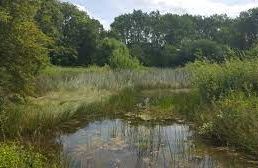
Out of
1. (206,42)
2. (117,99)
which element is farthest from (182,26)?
(117,99)

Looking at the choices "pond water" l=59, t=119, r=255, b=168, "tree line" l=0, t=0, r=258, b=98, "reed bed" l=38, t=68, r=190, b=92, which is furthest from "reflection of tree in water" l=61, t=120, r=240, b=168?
"reed bed" l=38, t=68, r=190, b=92

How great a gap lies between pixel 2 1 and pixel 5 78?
2092mm

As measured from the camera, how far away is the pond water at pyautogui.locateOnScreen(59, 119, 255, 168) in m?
9.62

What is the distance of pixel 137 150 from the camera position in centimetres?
1055

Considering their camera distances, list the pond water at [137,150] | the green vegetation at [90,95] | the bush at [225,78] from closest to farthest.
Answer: the pond water at [137,150] → the green vegetation at [90,95] → the bush at [225,78]

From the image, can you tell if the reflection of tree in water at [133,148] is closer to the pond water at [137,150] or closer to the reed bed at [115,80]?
the pond water at [137,150]

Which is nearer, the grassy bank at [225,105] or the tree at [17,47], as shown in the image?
the grassy bank at [225,105]

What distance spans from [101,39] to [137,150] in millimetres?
Answer: 49248

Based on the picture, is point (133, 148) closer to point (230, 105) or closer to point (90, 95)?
point (230, 105)

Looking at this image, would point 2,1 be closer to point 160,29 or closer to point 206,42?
point 206,42

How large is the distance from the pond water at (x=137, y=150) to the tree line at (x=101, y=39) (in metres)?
2.62

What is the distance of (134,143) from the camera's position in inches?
443

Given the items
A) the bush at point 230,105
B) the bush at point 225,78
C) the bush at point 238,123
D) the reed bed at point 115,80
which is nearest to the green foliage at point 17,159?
the bush at point 238,123

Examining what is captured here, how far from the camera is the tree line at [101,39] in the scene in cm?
1292
